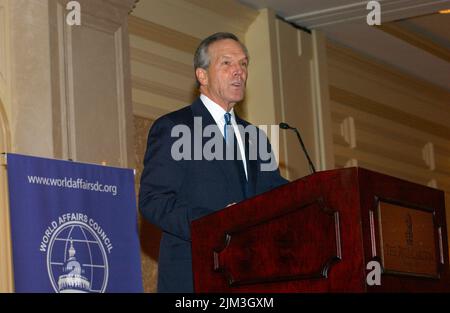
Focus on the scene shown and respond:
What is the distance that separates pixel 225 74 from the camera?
3.73 metres

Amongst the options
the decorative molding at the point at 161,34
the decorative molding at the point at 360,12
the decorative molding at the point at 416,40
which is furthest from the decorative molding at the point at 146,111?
the decorative molding at the point at 416,40

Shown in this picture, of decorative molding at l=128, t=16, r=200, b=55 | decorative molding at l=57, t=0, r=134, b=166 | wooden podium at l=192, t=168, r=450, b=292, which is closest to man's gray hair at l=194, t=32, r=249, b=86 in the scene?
wooden podium at l=192, t=168, r=450, b=292

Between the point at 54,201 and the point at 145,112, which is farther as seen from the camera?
the point at 145,112

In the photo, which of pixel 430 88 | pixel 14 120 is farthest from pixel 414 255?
pixel 430 88

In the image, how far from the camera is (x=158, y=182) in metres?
3.38

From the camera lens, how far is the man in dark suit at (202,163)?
3326 millimetres

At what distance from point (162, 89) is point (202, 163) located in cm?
270

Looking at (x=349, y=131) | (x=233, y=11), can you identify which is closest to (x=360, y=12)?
(x=233, y=11)

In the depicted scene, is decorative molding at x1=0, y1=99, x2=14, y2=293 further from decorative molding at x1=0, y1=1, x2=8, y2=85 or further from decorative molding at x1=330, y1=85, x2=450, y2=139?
decorative molding at x1=330, y1=85, x2=450, y2=139

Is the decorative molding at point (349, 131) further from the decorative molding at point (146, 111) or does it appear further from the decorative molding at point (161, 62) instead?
the decorative molding at point (146, 111)

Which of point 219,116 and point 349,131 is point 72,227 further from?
point 349,131

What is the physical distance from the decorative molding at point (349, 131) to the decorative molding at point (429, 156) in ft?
4.16
